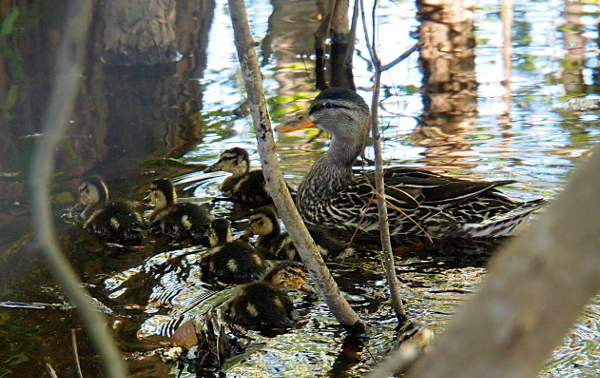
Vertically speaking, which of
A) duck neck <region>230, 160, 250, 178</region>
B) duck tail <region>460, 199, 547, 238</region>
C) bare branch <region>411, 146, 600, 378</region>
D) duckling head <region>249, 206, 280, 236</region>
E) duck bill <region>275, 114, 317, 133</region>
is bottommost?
duck tail <region>460, 199, 547, 238</region>

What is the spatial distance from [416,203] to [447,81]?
253cm

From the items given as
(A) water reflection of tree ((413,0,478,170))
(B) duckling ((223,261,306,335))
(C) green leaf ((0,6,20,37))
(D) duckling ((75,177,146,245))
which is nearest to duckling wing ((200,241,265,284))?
(B) duckling ((223,261,306,335))

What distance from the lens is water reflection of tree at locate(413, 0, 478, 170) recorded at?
15.8 ft

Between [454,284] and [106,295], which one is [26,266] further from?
[454,284]

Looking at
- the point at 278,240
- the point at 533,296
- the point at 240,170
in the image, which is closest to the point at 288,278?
the point at 278,240

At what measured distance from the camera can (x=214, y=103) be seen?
6000mm

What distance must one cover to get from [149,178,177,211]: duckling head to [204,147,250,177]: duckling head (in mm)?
463

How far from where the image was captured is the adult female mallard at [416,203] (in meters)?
3.84

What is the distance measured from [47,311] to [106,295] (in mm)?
242

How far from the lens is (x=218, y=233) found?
364cm

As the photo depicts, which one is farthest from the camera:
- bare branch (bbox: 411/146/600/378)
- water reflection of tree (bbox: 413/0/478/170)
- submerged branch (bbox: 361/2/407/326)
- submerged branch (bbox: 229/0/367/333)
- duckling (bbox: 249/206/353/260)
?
water reflection of tree (bbox: 413/0/478/170)

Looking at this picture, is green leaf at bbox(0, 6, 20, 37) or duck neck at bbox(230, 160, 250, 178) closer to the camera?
→ duck neck at bbox(230, 160, 250, 178)

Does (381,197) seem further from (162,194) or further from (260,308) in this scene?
(162,194)

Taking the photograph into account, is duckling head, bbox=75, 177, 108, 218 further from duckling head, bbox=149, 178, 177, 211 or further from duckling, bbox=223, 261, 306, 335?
duckling, bbox=223, 261, 306, 335
